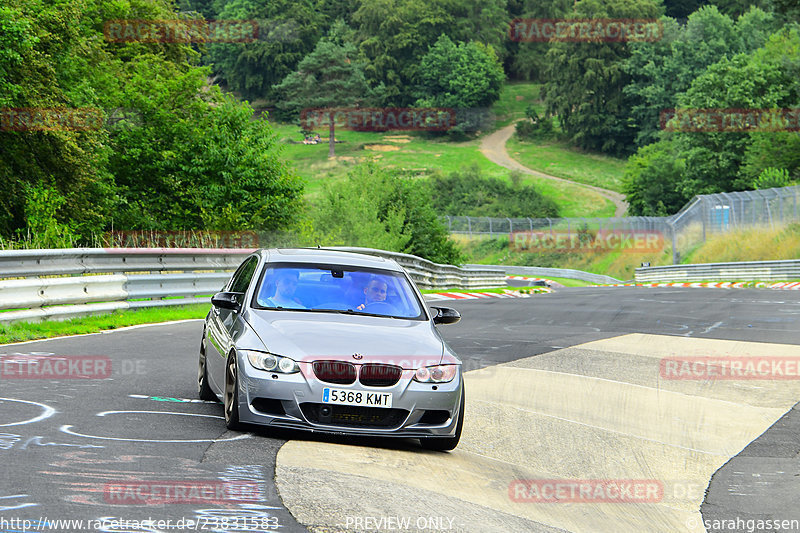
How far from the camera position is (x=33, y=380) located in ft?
30.8

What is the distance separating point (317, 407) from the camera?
7180mm

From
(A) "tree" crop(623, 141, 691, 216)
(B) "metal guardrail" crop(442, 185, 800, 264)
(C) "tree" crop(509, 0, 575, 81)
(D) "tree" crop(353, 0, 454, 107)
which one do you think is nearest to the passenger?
(B) "metal guardrail" crop(442, 185, 800, 264)

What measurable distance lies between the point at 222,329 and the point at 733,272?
4643 cm

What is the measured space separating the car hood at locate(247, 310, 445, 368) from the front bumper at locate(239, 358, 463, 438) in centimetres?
15

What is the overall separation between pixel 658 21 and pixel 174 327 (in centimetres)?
13003

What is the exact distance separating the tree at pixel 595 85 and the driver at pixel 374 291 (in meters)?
133

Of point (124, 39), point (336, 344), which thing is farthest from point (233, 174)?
point (336, 344)

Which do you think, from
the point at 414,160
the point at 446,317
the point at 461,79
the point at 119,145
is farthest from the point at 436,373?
the point at 461,79

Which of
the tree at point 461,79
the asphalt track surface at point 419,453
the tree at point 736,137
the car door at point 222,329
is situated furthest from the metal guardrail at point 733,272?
the tree at point 461,79

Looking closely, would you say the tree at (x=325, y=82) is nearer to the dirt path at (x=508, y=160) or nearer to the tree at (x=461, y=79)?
the tree at (x=461, y=79)

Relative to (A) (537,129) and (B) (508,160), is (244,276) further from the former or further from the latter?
(A) (537,129)

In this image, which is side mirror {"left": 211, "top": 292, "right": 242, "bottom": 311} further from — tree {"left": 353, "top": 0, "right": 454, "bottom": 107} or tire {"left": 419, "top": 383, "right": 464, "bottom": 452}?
tree {"left": 353, "top": 0, "right": 454, "bottom": 107}

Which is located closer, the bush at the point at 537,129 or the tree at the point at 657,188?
the tree at the point at 657,188

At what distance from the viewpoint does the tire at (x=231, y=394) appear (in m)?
7.30
